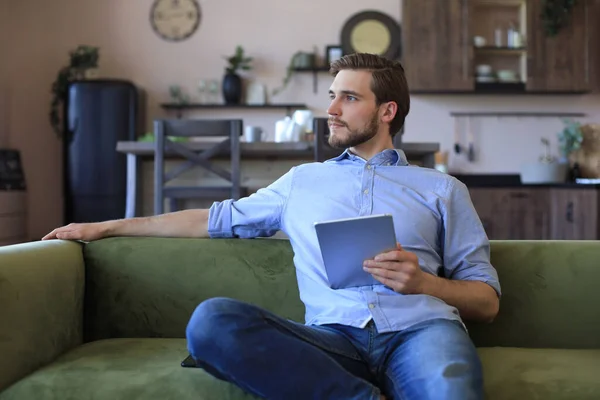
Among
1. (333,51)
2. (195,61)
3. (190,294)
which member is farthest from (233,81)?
(190,294)

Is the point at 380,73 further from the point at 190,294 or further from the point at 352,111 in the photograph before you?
the point at 190,294

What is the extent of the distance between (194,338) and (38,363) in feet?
1.45

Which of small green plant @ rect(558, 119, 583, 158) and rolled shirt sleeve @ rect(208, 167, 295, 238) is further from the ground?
small green plant @ rect(558, 119, 583, 158)

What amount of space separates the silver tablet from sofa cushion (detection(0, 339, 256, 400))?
1.05ft

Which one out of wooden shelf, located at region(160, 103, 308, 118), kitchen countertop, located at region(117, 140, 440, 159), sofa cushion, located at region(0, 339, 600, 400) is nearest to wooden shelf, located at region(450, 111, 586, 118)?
wooden shelf, located at region(160, 103, 308, 118)

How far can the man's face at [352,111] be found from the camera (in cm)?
163

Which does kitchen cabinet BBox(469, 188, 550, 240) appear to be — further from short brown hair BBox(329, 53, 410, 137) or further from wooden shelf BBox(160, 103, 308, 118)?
short brown hair BBox(329, 53, 410, 137)

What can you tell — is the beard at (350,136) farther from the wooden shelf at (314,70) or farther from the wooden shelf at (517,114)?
the wooden shelf at (517,114)

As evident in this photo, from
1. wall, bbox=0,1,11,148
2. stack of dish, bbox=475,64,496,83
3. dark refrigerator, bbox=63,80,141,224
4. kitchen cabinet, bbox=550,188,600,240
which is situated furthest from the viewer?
wall, bbox=0,1,11,148

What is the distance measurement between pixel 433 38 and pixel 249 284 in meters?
3.69

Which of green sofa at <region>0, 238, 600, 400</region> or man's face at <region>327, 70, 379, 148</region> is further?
man's face at <region>327, 70, 379, 148</region>

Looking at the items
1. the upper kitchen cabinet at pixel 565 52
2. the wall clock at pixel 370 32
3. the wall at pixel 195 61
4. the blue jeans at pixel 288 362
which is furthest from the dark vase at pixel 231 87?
the blue jeans at pixel 288 362

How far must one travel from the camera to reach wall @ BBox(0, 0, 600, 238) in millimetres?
5234

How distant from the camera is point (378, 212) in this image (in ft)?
4.92
